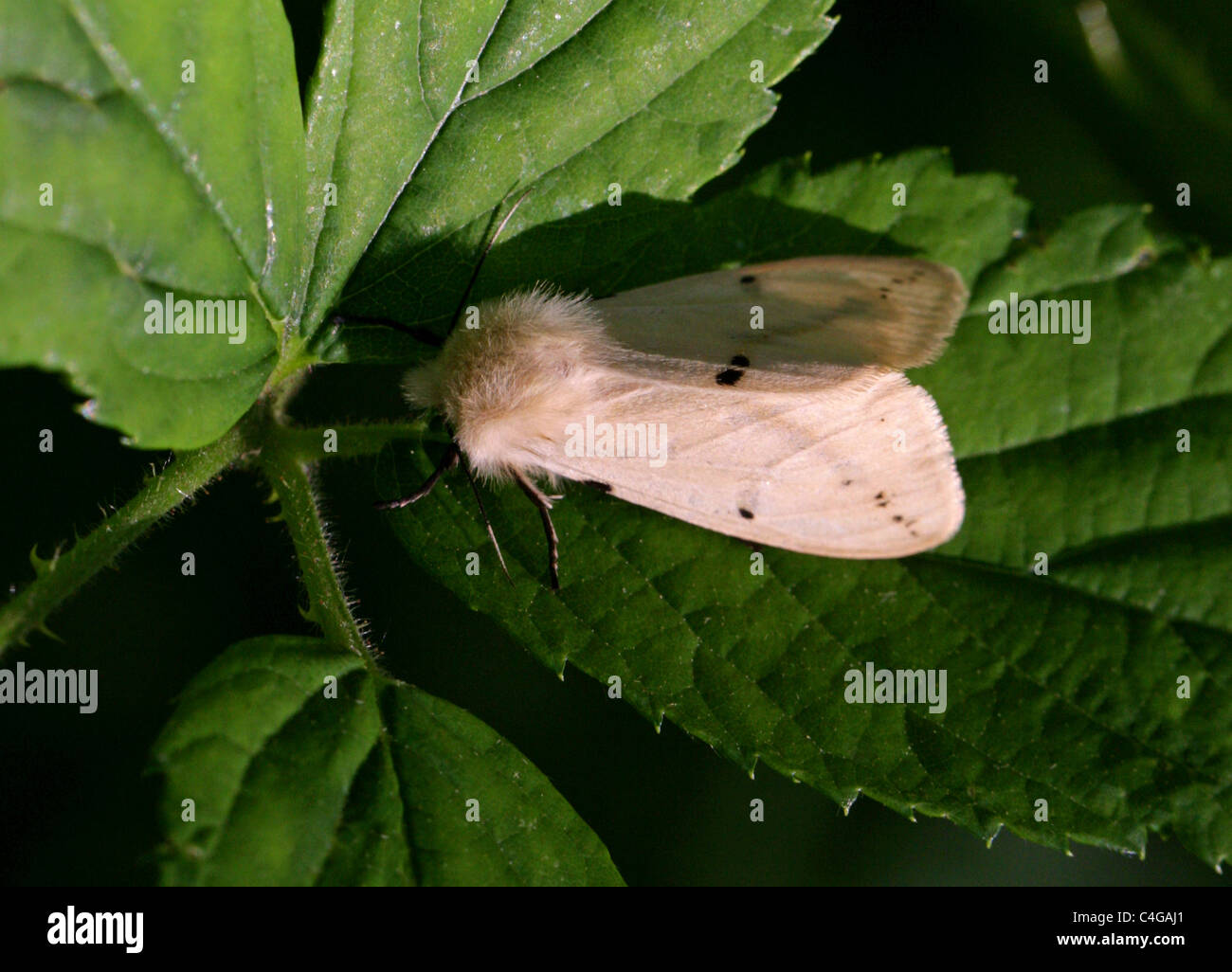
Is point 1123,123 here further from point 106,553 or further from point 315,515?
point 106,553

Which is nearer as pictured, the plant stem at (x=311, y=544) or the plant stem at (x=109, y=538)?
the plant stem at (x=109, y=538)

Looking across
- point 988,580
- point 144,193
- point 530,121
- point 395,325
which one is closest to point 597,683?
point 988,580

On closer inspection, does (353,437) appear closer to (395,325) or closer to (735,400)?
(395,325)

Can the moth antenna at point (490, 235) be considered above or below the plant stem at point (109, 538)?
above

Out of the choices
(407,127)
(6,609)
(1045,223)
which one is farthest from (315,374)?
(1045,223)

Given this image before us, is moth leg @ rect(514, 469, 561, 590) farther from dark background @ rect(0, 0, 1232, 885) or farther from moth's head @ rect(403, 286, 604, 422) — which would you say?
dark background @ rect(0, 0, 1232, 885)

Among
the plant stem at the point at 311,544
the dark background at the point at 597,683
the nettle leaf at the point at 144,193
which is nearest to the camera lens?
the nettle leaf at the point at 144,193

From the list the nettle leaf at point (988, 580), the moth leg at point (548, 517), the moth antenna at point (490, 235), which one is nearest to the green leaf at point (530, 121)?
the moth antenna at point (490, 235)

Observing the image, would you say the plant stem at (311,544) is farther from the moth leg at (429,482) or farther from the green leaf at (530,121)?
the green leaf at (530,121)
